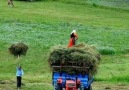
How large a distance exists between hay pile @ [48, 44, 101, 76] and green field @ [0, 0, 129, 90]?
87.3 inches

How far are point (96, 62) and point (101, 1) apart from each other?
50.4 m

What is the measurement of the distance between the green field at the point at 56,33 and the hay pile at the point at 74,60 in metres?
2.22

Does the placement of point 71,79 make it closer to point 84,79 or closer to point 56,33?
point 84,79

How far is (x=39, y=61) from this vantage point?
25312mm

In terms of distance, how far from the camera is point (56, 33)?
117 ft

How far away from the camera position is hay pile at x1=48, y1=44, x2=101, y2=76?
15727 millimetres

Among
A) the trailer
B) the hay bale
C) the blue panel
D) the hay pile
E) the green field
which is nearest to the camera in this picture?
the trailer

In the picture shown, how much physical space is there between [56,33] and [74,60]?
19.7 m

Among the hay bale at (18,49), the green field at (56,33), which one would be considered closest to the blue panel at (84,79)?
the green field at (56,33)

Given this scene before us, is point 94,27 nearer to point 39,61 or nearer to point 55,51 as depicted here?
point 39,61

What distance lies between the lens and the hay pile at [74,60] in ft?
51.6

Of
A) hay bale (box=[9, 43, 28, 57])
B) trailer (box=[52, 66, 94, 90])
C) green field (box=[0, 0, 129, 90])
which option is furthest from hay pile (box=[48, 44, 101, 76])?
hay bale (box=[9, 43, 28, 57])

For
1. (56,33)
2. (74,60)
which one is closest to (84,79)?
(74,60)

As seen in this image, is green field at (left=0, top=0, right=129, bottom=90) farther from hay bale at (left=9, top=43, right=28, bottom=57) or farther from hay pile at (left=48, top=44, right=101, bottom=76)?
hay pile at (left=48, top=44, right=101, bottom=76)
